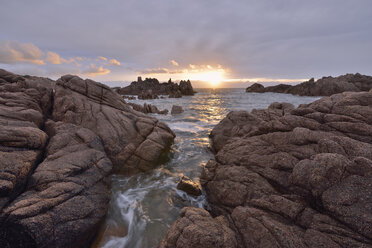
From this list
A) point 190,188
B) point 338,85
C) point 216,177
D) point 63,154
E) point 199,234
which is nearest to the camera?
point 199,234

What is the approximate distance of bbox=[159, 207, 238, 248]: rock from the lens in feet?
15.0

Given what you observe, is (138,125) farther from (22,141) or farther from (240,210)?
(240,210)

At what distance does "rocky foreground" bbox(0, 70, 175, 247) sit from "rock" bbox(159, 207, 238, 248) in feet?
10.9

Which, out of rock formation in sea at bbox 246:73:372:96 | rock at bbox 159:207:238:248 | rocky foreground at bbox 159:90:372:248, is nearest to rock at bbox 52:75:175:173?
rocky foreground at bbox 159:90:372:248

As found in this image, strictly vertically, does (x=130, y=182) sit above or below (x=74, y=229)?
below

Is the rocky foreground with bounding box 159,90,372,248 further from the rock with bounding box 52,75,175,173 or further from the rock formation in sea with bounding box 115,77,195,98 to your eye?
the rock formation in sea with bounding box 115,77,195,98

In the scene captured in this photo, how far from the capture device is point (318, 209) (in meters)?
5.15

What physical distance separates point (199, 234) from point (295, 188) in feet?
12.6

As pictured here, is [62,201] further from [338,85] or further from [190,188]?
[338,85]

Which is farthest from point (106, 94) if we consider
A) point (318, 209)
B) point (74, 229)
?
point (318, 209)

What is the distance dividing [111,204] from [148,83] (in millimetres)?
113850

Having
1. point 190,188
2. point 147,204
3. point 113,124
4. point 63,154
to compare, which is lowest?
point 147,204

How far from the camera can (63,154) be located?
25.6 feet

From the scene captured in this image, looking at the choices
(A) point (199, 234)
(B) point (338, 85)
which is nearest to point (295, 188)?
(A) point (199, 234)
